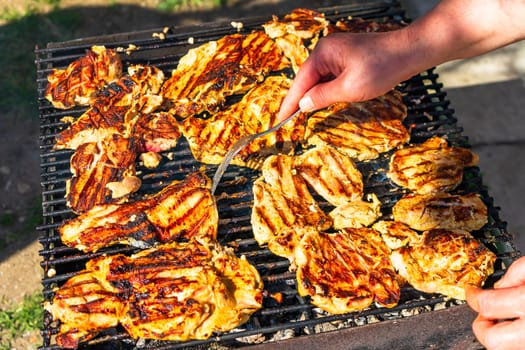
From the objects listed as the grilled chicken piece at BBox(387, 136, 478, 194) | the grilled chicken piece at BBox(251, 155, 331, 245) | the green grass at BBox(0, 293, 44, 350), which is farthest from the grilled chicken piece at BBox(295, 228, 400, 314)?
the green grass at BBox(0, 293, 44, 350)

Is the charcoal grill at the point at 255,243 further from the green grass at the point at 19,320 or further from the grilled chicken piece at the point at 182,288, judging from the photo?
the green grass at the point at 19,320

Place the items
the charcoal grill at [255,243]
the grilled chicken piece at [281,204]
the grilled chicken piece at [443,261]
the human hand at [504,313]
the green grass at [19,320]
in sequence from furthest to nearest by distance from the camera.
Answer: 1. the green grass at [19,320]
2. the grilled chicken piece at [281,204]
3. the grilled chicken piece at [443,261]
4. the charcoal grill at [255,243]
5. the human hand at [504,313]

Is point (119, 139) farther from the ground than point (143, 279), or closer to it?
farther from the ground

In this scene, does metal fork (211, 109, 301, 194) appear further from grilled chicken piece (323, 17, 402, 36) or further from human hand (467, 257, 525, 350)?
human hand (467, 257, 525, 350)

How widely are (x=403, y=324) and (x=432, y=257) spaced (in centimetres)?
60

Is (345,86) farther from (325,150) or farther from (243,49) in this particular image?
(243,49)

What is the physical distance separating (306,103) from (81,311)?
2204 millimetres

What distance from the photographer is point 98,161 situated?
14.1ft

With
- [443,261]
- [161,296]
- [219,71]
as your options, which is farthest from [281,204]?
[219,71]

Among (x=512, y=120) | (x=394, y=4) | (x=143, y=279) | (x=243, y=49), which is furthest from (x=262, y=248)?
(x=512, y=120)

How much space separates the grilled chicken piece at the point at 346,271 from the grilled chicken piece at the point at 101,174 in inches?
60.5

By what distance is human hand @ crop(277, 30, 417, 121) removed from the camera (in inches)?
154

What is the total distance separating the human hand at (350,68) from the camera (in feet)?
12.8

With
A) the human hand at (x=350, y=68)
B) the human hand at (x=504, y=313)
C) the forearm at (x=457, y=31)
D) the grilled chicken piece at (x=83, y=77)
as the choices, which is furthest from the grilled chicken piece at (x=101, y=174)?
the human hand at (x=504, y=313)
